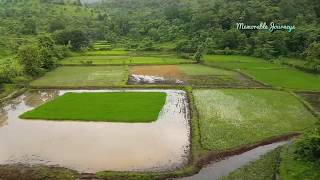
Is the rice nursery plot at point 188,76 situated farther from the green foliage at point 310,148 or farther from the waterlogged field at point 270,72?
the green foliage at point 310,148

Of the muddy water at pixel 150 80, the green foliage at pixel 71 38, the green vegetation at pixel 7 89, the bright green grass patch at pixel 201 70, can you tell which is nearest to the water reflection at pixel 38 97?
the green vegetation at pixel 7 89

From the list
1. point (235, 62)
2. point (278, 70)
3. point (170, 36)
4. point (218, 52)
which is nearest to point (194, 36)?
point (170, 36)

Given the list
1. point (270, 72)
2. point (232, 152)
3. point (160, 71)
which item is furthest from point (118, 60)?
point (232, 152)

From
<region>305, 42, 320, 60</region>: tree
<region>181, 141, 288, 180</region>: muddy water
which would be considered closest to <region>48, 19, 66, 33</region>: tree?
<region>305, 42, 320, 60</region>: tree

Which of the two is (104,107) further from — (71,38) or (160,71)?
(71,38)

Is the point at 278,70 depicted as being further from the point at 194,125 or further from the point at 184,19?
the point at 184,19

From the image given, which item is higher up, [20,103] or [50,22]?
[50,22]

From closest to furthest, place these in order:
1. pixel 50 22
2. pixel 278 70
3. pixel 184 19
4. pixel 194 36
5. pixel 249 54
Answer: pixel 278 70, pixel 249 54, pixel 194 36, pixel 50 22, pixel 184 19
